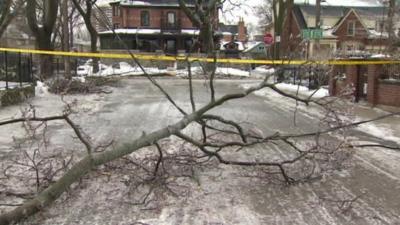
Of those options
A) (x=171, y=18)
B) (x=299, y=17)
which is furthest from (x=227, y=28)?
(x=299, y=17)

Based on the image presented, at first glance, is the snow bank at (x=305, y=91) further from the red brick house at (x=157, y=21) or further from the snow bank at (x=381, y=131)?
the red brick house at (x=157, y=21)

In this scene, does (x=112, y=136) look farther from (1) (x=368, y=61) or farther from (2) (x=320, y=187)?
(1) (x=368, y=61)

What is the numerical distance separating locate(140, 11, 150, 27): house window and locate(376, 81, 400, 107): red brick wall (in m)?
42.2

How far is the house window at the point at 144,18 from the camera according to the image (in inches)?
2164

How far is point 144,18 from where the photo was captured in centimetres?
5509

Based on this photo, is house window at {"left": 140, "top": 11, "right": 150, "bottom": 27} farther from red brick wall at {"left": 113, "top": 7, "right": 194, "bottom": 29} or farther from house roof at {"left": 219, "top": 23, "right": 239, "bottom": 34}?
house roof at {"left": 219, "top": 23, "right": 239, "bottom": 34}

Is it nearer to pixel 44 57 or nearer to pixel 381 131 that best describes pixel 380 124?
pixel 381 131

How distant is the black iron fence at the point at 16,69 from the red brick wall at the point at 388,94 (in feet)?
32.7

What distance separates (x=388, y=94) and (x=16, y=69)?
11368 millimetres

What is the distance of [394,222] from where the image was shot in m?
5.19

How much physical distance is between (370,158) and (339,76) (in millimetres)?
9511

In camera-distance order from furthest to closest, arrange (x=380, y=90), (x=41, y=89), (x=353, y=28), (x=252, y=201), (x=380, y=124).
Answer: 1. (x=353, y=28)
2. (x=41, y=89)
3. (x=380, y=90)
4. (x=380, y=124)
5. (x=252, y=201)


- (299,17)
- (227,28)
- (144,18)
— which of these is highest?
(299,17)

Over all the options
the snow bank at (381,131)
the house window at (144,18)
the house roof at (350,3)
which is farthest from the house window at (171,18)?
the snow bank at (381,131)
